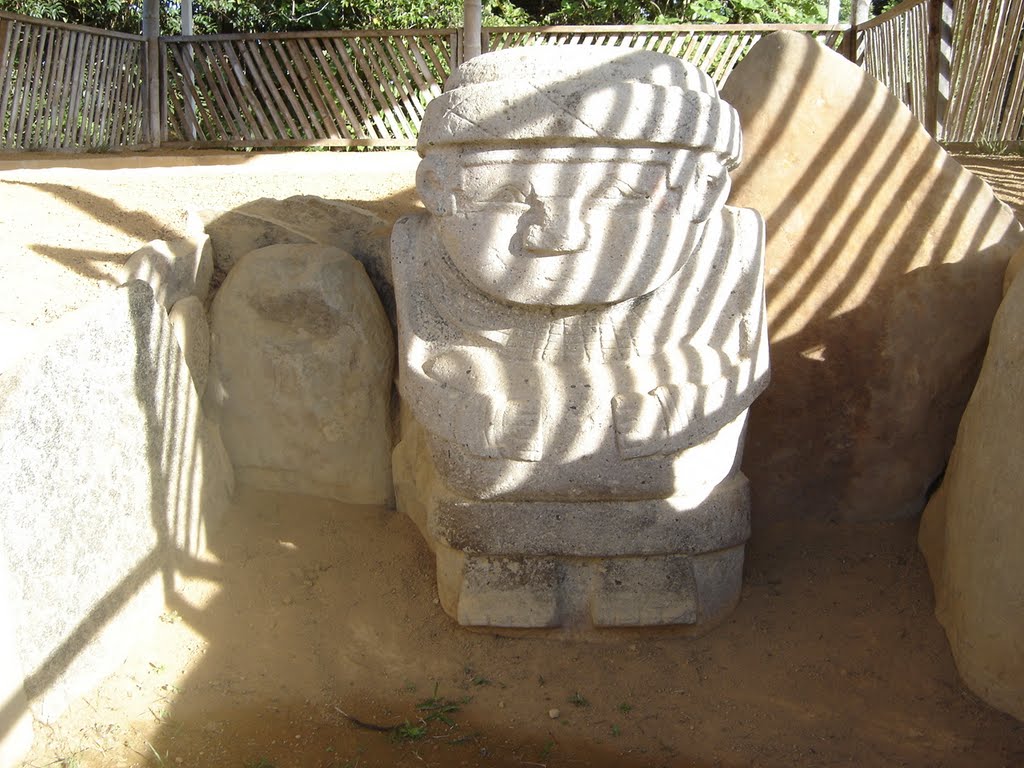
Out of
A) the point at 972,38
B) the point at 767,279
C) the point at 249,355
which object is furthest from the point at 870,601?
the point at 972,38

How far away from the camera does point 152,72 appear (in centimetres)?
820

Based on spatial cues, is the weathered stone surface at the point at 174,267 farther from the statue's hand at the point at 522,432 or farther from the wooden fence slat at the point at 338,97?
the wooden fence slat at the point at 338,97

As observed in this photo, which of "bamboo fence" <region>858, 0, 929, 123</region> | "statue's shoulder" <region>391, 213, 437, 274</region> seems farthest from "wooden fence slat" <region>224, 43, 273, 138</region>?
"statue's shoulder" <region>391, 213, 437, 274</region>

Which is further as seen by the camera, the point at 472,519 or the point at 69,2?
the point at 69,2

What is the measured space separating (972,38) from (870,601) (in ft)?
12.2

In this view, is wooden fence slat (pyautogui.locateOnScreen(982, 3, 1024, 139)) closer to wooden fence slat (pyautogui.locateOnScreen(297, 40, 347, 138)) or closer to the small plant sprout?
the small plant sprout

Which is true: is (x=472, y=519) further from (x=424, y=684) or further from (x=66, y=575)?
(x=66, y=575)

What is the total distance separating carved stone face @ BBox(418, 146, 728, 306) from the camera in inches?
102

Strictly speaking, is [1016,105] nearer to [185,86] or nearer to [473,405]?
[473,405]

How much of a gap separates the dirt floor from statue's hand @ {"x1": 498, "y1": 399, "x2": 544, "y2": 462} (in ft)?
2.10

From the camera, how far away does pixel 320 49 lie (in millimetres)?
7938

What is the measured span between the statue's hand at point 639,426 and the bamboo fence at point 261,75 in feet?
14.7


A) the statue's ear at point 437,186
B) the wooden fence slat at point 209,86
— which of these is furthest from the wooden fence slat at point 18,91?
the statue's ear at point 437,186

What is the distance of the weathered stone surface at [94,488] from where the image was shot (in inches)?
91.6
